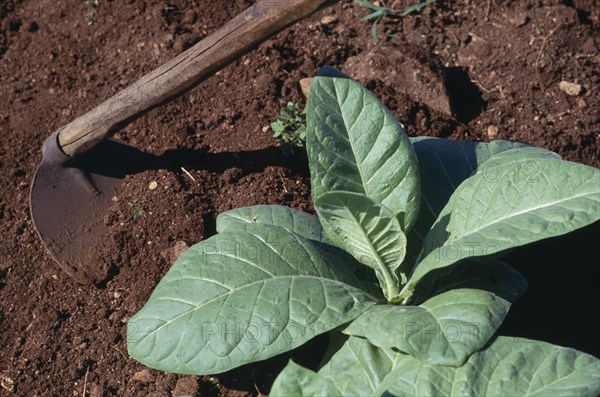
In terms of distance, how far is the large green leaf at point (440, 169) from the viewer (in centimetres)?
239

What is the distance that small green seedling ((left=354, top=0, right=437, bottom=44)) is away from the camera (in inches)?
134

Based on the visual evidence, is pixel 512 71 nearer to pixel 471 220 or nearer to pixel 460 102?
pixel 460 102

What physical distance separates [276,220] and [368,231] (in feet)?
1.56

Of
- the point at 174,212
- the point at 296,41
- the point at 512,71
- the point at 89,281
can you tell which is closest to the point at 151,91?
the point at 174,212

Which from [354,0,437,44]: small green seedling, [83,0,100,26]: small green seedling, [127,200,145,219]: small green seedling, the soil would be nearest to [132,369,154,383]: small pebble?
the soil

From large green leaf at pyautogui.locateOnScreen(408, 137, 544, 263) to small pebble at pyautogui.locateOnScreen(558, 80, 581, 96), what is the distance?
79cm

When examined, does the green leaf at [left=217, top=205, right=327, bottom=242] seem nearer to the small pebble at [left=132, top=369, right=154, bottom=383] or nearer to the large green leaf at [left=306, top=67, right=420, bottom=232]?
the large green leaf at [left=306, top=67, right=420, bottom=232]

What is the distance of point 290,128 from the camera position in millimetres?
3080

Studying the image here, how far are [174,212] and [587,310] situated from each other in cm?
164

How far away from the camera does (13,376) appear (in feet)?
8.46

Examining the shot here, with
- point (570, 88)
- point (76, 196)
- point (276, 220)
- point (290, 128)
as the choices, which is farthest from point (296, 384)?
point (570, 88)

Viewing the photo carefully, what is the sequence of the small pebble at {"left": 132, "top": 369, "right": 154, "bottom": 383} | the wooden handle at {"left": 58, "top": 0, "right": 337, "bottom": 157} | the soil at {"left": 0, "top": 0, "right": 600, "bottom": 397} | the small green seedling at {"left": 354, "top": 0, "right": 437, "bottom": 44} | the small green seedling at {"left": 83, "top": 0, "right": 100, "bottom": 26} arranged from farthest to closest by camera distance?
1. the small green seedling at {"left": 83, "top": 0, "right": 100, "bottom": 26}
2. the small green seedling at {"left": 354, "top": 0, "right": 437, "bottom": 44}
3. the soil at {"left": 0, "top": 0, "right": 600, "bottom": 397}
4. the small pebble at {"left": 132, "top": 369, "right": 154, "bottom": 383}
5. the wooden handle at {"left": 58, "top": 0, "right": 337, "bottom": 157}

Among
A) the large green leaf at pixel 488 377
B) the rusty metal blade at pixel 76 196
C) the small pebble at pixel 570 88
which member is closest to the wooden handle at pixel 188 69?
the rusty metal blade at pixel 76 196

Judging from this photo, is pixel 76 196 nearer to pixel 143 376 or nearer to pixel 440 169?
pixel 143 376
